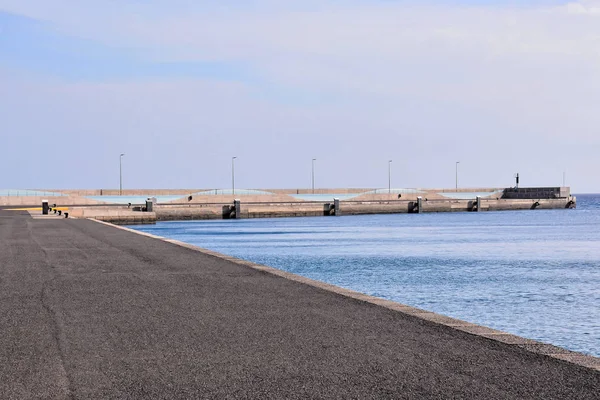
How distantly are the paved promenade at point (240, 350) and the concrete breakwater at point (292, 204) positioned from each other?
180ft

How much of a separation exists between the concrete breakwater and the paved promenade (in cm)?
5472

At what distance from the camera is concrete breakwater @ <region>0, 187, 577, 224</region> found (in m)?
82.3

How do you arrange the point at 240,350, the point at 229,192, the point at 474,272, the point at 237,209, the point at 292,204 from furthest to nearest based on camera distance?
the point at 229,192
the point at 292,204
the point at 237,209
the point at 474,272
the point at 240,350

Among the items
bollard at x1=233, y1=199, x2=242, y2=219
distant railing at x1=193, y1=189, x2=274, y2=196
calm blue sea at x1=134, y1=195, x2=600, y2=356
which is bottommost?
calm blue sea at x1=134, y1=195, x2=600, y2=356

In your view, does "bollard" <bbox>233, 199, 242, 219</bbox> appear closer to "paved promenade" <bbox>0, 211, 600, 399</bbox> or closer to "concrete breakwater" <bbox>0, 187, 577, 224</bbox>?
"concrete breakwater" <bbox>0, 187, 577, 224</bbox>

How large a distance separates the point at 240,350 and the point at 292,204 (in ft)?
308

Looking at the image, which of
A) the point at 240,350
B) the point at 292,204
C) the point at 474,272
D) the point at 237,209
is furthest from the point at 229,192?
the point at 240,350

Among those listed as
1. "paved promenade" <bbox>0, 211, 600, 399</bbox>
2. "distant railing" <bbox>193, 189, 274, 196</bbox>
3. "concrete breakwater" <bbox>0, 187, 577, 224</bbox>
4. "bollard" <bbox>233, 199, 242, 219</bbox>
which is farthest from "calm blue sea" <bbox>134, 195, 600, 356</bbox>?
"distant railing" <bbox>193, 189, 274, 196</bbox>

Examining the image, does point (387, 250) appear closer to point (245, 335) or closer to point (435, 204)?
point (245, 335)

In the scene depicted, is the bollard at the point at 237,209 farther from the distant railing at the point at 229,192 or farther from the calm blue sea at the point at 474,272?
the calm blue sea at the point at 474,272

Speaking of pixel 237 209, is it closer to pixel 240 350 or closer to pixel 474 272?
pixel 474 272

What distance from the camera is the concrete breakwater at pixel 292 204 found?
270ft

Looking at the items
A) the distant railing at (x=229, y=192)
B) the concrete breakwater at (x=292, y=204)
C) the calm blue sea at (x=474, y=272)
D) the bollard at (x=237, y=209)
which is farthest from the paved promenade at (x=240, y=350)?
the distant railing at (x=229, y=192)

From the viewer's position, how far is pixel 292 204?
10250 cm
